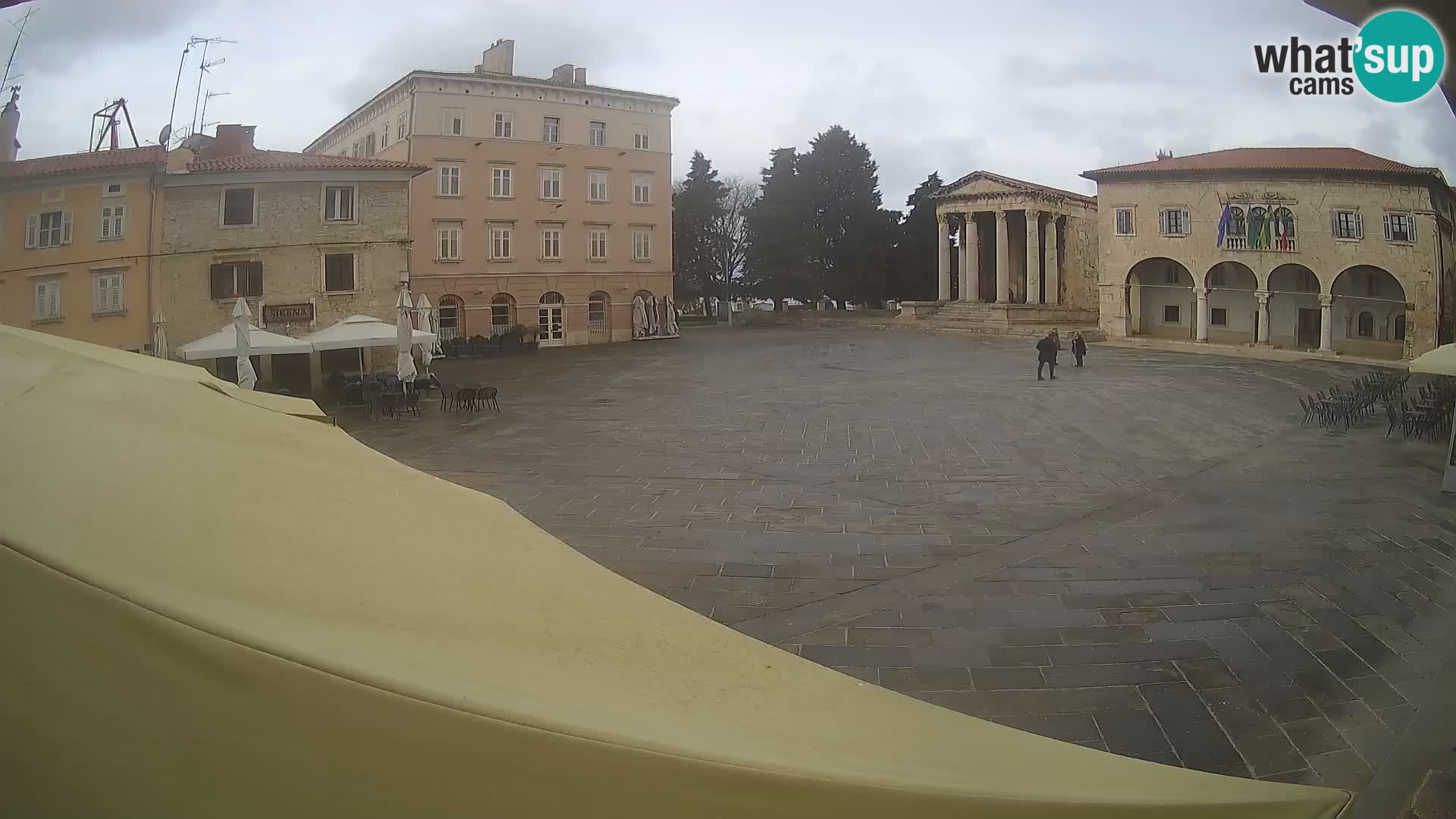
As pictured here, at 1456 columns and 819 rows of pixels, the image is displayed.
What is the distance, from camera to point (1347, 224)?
19.2 feet

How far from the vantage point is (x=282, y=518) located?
6.41 ft

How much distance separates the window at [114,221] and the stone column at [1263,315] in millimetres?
7338

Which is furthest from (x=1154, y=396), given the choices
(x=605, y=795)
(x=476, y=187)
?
(x=605, y=795)

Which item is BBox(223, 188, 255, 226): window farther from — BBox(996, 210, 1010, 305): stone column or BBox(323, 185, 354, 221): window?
BBox(996, 210, 1010, 305): stone column

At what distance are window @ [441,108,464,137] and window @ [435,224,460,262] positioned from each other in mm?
635

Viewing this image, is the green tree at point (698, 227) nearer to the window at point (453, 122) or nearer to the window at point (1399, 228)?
the window at point (453, 122)

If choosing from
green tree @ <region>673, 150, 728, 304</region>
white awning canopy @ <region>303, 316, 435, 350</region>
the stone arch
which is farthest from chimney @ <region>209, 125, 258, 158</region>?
green tree @ <region>673, 150, 728, 304</region>

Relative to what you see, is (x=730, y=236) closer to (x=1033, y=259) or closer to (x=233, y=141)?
(x=1033, y=259)

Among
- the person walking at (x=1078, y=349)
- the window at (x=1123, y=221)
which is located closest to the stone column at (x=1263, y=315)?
the window at (x=1123, y=221)

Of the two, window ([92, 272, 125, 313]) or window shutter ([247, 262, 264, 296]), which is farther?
window shutter ([247, 262, 264, 296])

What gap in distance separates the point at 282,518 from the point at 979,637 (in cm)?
397

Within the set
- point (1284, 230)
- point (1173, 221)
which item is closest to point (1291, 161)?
point (1284, 230)

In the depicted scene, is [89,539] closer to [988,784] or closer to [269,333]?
[988,784]

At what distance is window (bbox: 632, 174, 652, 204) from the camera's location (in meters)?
9.28
